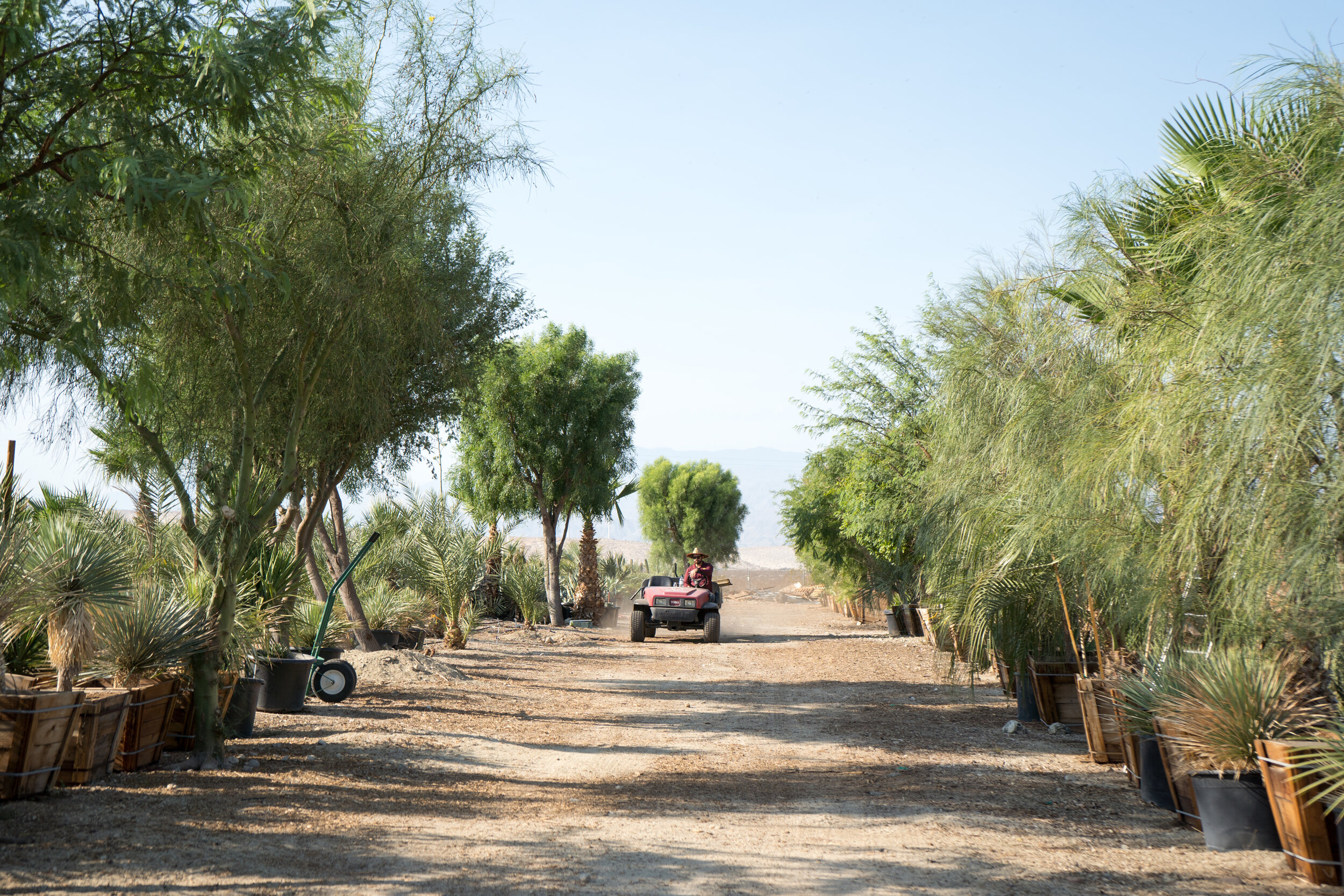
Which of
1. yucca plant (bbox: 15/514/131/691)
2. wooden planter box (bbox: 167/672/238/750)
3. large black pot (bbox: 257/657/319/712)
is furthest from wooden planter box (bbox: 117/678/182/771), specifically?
large black pot (bbox: 257/657/319/712)

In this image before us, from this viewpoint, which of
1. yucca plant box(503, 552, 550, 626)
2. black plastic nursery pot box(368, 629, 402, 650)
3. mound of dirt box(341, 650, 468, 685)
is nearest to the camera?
mound of dirt box(341, 650, 468, 685)

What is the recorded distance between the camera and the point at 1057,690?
9.03 metres

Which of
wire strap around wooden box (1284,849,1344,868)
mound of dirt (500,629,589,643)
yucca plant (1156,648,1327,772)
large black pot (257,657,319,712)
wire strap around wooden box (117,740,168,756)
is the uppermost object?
mound of dirt (500,629,589,643)

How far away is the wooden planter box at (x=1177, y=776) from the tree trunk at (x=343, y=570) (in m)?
10.8

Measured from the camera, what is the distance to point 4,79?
14.5 ft

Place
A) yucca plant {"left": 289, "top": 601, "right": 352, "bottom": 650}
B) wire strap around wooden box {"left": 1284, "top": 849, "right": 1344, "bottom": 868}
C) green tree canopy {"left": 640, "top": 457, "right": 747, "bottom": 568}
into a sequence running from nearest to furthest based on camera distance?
wire strap around wooden box {"left": 1284, "top": 849, "right": 1344, "bottom": 868}
yucca plant {"left": 289, "top": 601, "right": 352, "bottom": 650}
green tree canopy {"left": 640, "top": 457, "right": 747, "bottom": 568}

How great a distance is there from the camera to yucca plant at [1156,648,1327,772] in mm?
4848

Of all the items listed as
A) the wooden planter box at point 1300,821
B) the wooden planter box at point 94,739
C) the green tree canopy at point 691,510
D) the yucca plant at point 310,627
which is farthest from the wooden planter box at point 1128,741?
the green tree canopy at point 691,510

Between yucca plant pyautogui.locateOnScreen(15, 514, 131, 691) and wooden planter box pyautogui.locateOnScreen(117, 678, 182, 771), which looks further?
wooden planter box pyautogui.locateOnScreen(117, 678, 182, 771)

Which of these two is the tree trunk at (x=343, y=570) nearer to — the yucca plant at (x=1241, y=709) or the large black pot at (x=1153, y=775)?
the large black pot at (x=1153, y=775)

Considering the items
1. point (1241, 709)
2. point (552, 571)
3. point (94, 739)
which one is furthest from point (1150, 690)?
point (552, 571)

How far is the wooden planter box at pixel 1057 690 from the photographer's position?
8945mm

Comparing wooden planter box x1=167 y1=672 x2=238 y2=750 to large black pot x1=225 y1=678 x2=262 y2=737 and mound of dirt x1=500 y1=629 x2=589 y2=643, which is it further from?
mound of dirt x1=500 y1=629 x2=589 y2=643

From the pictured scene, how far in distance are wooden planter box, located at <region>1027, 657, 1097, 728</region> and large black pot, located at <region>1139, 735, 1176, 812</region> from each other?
2.98 meters
